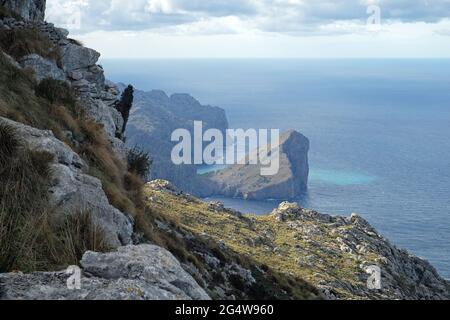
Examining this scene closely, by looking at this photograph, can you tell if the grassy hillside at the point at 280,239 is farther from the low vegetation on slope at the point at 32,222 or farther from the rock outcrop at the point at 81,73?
the low vegetation on slope at the point at 32,222

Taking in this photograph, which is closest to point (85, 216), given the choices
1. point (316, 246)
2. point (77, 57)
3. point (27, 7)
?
point (77, 57)

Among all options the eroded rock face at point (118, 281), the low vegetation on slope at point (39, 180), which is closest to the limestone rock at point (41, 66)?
the low vegetation on slope at point (39, 180)

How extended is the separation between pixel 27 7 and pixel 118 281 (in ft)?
87.6

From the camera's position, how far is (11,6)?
89.2ft

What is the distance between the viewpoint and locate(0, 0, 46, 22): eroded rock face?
2712cm

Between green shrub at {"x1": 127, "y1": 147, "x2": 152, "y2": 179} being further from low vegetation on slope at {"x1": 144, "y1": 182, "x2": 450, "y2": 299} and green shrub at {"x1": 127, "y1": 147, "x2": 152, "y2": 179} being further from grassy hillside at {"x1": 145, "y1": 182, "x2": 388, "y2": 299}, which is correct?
grassy hillside at {"x1": 145, "y1": 182, "x2": 388, "y2": 299}

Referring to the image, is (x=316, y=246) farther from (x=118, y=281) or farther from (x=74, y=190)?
(x=118, y=281)

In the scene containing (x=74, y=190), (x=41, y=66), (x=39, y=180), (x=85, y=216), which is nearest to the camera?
(x=85, y=216)

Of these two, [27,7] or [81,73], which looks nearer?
[81,73]

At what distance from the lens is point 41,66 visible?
21.7 metres

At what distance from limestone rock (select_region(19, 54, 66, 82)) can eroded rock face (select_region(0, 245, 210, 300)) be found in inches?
611
